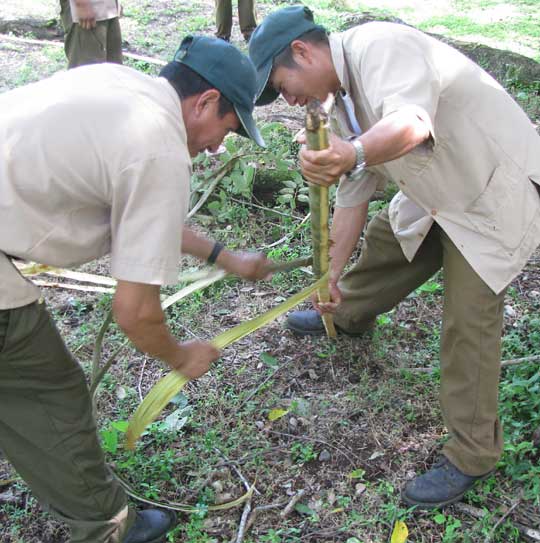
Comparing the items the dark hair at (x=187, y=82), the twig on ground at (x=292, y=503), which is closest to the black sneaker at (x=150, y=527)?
the twig on ground at (x=292, y=503)

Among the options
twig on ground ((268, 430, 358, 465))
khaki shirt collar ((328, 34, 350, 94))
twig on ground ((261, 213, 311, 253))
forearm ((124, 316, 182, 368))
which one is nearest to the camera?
forearm ((124, 316, 182, 368))

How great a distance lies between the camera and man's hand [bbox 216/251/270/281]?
251 centimetres

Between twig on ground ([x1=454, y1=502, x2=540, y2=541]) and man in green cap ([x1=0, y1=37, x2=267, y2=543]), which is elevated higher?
man in green cap ([x1=0, y1=37, x2=267, y2=543])

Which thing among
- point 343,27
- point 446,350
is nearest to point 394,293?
point 446,350

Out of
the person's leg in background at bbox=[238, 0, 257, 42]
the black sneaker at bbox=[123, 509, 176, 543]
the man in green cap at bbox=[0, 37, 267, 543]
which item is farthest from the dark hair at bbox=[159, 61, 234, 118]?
the person's leg in background at bbox=[238, 0, 257, 42]

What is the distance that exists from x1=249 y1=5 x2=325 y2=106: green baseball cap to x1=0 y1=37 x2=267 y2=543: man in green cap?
1.05 feet

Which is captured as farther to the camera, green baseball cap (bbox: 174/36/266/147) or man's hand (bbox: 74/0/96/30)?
man's hand (bbox: 74/0/96/30)

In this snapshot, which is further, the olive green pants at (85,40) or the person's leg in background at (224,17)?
the person's leg in background at (224,17)

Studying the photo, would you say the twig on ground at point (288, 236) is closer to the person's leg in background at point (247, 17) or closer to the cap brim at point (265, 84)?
the cap brim at point (265, 84)

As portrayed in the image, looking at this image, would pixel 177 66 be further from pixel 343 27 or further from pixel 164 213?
pixel 343 27

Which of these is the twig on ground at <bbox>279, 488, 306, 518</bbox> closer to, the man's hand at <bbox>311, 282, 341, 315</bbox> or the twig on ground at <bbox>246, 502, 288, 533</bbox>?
the twig on ground at <bbox>246, 502, 288, 533</bbox>

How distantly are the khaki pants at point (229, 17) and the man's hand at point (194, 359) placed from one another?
675 centimetres

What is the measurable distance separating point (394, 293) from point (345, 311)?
0.31m

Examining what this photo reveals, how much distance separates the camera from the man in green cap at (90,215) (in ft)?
5.41
